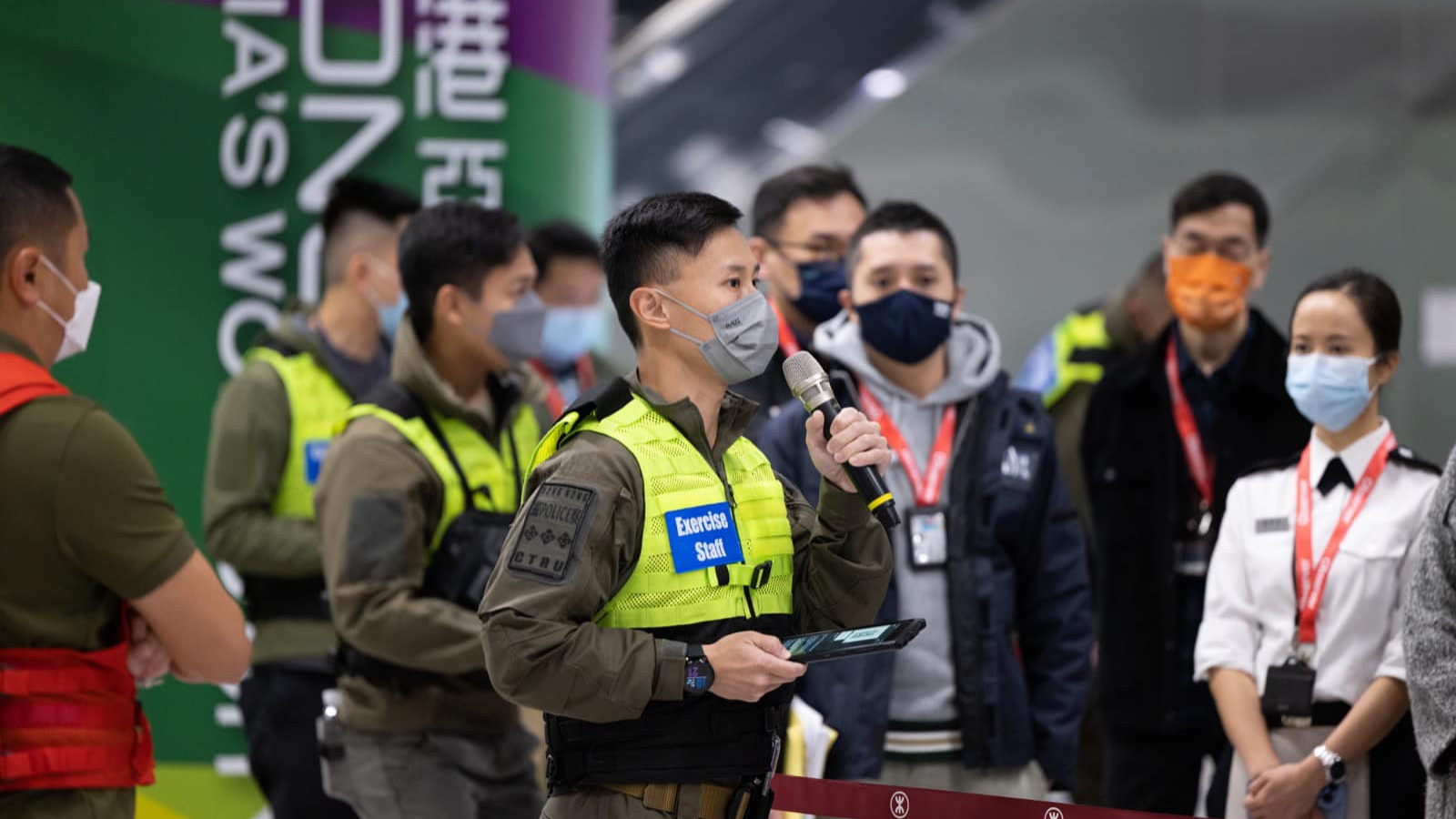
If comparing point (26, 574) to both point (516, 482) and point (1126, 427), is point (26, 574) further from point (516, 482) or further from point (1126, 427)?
point (1126, 427)

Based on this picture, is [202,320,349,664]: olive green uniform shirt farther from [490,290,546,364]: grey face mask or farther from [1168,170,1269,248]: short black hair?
[1168,170,1269,248]: short black hair

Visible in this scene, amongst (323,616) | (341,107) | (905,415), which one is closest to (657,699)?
(905,415)

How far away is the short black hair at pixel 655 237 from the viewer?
2.59 m

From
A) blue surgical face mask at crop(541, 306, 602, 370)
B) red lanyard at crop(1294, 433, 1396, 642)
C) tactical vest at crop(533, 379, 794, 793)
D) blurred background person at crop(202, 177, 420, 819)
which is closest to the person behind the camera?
tactical vest at crop(533, 379, 794, 793)

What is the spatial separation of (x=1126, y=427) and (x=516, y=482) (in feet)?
5.32

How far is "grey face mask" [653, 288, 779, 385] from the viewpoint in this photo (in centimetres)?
254

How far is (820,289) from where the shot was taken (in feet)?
14.4

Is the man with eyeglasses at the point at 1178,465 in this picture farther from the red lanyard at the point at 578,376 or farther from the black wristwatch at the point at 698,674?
the black wristwatch at the point at 698,674

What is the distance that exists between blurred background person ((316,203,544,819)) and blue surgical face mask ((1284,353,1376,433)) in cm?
168

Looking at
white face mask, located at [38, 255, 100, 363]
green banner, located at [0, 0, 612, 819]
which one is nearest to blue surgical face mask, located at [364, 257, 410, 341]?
green banner, located at [0, 0, 612, 819]

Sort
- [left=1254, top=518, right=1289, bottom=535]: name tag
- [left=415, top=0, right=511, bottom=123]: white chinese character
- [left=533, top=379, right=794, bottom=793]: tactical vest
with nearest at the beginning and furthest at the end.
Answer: [left=533, top=379, right=794, bottom=793]: tactical vest
[left=1254, top=518, right=1289, bottom=535]: name tag
[left=415, top=0, right=511, bottom=123]: white chinese character

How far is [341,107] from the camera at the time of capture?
18.2ft

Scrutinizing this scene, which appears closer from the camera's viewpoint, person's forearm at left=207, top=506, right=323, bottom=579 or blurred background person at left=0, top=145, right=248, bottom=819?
blurred background person at left=0, top=145, right=248, bottom=819

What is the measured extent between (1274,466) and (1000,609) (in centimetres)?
64
